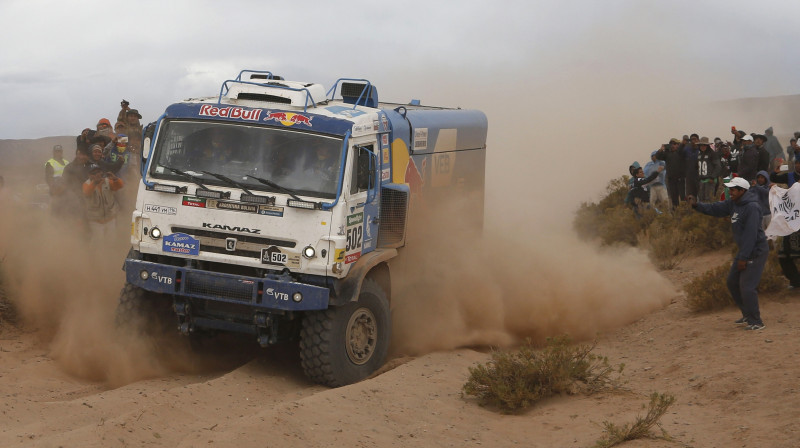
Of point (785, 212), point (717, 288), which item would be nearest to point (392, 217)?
point (717, 288)

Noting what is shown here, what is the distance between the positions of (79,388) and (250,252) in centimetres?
234

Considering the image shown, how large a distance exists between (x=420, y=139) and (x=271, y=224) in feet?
9.96

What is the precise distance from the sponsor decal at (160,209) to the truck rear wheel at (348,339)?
178 centimetres

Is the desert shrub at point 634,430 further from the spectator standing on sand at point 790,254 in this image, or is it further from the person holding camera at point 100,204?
the person holding camera at point 100,204

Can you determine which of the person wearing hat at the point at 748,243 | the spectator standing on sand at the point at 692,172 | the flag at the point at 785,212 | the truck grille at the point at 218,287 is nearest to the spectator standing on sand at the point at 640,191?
the spectator standing on sand at the point at 692,172

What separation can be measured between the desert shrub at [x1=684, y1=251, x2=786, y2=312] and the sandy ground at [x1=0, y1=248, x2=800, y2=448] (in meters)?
1.17

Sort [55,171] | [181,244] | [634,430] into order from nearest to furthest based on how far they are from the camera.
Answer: [634,430] → [181,244] → [55,171]

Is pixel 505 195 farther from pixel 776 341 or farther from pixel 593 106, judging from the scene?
pixel 776 341

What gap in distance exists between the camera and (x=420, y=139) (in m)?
11.8

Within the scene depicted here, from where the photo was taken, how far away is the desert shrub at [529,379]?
28.8 ft

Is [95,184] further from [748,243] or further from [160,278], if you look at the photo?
[748,243]

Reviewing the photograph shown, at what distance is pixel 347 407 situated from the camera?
8281 millimetres

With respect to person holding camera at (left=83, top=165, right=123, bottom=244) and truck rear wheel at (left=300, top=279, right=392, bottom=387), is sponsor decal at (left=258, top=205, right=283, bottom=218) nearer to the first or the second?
truck rear wheel at (left=300, top=279, right=392, bottom=387)

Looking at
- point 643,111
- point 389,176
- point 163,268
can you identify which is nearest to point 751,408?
point 389,176
